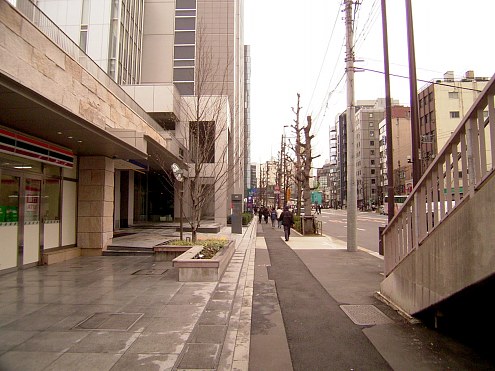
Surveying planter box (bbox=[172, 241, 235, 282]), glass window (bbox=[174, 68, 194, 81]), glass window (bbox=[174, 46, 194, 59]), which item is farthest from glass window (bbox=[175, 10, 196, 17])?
planter box (bbox=[172, 241, 235, 282])

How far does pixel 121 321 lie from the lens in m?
5.43

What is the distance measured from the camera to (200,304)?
21.0 feet

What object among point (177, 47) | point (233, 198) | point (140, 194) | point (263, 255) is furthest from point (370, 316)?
point (177, 47)

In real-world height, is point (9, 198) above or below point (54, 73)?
below

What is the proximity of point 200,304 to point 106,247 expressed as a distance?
25.1 ft

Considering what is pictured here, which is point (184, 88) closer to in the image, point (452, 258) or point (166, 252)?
point (166, 252)

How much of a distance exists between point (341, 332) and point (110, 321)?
332 centimetres

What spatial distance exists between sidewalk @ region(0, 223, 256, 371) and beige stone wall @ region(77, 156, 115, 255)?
3.18 m

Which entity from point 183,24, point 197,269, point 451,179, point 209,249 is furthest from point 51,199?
point 183,24

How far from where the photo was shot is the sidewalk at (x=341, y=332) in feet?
13.9

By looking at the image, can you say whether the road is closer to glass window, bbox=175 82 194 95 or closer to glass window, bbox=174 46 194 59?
glass window, bbox=175 82 194 95

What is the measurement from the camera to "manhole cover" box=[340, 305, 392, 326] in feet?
18.8

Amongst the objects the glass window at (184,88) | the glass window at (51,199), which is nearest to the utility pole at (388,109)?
the glass window at (51,199)

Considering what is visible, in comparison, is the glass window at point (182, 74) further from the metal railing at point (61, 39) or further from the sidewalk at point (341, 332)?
the sidewalk at point (341, 332)
